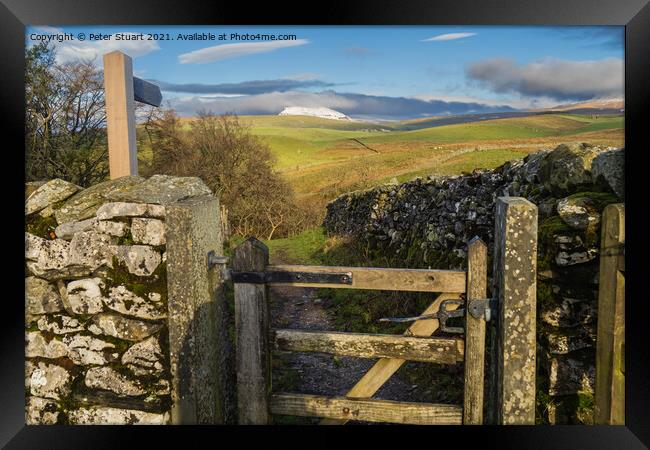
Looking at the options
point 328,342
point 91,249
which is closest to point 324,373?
point 328,342

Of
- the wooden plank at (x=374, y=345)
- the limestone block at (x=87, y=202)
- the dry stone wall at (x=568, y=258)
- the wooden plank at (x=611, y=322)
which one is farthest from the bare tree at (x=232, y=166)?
the wooden plank at (x=611, y=322)

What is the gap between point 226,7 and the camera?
4066 mm

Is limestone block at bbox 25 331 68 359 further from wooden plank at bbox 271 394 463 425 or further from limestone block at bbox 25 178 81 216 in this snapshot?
wooden plank at bbox 271 394 463 425

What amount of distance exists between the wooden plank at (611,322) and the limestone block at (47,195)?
3.94m

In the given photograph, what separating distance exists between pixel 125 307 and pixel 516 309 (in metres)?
2.69

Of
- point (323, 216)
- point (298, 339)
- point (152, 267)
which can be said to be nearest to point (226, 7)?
point (152, 267)

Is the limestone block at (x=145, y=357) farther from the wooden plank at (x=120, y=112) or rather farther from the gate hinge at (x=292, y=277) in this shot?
the wooden plank at (x=120, y=112)

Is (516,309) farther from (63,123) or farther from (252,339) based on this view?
(63,123)

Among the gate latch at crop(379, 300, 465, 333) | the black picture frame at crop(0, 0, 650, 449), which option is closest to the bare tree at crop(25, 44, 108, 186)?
the black picture frame at crop(0, 0, 650, 449)

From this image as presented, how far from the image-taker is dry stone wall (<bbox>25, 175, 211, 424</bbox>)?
3.54 meters

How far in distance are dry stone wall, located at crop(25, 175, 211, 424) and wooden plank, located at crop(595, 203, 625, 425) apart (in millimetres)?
3010

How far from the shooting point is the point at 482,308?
3328 millimetres

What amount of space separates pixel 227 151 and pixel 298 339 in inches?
401

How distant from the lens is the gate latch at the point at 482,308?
3.33 metres
